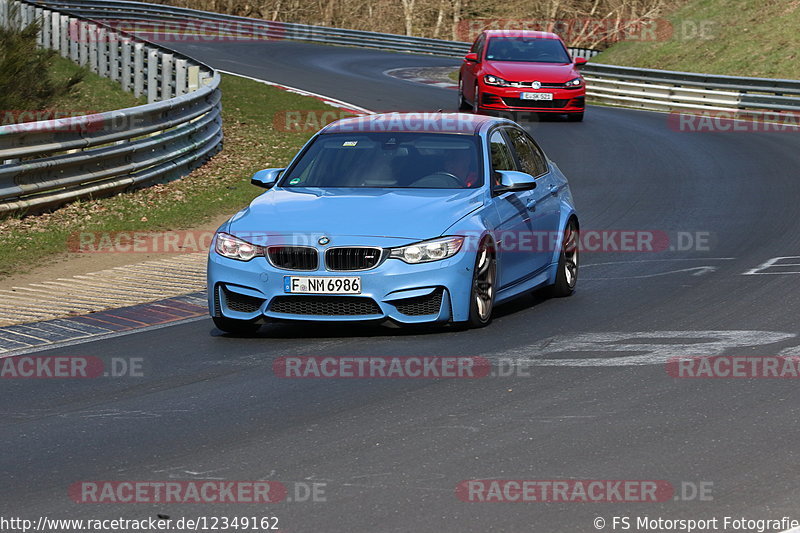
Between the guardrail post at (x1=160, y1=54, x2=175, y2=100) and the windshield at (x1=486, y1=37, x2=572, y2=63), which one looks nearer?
the guardrail post at (x1=160, y1=54, x2=175, y2=100)

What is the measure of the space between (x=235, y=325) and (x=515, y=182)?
2373 millimetres

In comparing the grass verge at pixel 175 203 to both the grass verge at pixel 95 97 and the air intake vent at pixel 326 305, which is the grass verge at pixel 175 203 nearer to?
the grass verge at pixel 95 97

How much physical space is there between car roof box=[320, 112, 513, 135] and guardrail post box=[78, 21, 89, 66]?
21.2 m

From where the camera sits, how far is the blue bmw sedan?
30.0ft

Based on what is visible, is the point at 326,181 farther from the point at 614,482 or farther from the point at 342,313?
the point at 614,482

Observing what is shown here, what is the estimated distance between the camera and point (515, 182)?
33.2 feet

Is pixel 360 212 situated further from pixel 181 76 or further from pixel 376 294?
pixel 181 76

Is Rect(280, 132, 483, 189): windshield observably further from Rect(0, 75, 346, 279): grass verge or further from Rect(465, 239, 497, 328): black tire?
Rect(0, 75, 346, 279): grass verge

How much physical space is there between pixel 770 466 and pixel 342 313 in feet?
12.5

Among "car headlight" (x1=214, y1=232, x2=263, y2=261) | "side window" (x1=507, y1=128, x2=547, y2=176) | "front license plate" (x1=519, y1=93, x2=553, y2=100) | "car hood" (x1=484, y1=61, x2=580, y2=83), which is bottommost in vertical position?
"front license plate" (x1=519, y1=93, x2=553, y2=100)

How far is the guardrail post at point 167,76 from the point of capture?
25562 millimetres

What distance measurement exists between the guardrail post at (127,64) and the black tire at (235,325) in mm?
19377

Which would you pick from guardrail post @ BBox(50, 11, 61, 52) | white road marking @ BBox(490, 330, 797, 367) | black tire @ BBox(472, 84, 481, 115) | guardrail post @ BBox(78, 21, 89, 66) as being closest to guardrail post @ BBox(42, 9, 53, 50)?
guardrail post @ BBox(50, 11, 61, 52)

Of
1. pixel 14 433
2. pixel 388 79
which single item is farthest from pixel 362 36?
pixel 14 433
